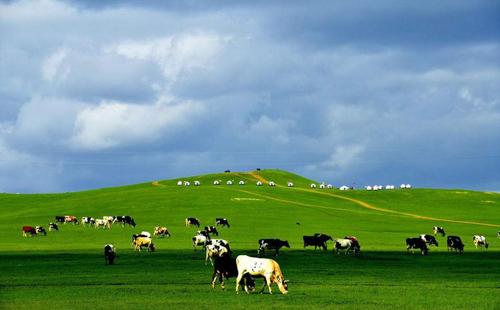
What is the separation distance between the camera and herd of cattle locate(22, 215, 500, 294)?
30.2 m

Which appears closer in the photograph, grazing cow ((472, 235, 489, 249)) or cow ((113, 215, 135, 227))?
grazing cow ((472, 235, 489, 249))

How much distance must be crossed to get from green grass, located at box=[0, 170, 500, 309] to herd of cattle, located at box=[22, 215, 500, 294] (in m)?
0.93

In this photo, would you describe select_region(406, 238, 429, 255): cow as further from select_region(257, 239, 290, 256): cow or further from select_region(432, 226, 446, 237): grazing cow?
select_region(432, 226, 446, 237): grazing cow

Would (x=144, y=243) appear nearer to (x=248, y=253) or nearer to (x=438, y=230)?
(x=248, y=253)

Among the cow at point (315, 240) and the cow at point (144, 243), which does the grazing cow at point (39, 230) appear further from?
the cow at point (315, 240)

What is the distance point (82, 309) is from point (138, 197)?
102 metres

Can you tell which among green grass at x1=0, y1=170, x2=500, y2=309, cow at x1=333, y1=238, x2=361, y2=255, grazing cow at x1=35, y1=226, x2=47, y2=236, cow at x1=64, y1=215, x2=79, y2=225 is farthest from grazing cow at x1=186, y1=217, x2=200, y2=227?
cow at x1=333, y1=238, x2=361, y2=255

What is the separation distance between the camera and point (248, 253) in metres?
56.1

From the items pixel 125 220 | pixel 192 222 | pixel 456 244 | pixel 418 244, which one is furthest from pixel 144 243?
pixel 125 220

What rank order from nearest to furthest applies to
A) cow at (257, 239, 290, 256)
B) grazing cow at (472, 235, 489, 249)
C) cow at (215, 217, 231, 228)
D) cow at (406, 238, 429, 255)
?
cow at (257, 239, 290, 256) < cow at (406, 238, 429, 255) < grazing cow at (472, 235, 489, 249) < cow at (215, 217, 231, 228)

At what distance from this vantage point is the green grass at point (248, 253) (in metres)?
28.8

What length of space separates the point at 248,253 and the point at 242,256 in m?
25.9

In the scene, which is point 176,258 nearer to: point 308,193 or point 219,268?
point 219,268

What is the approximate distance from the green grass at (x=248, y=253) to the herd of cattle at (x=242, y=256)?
3.05 ft
